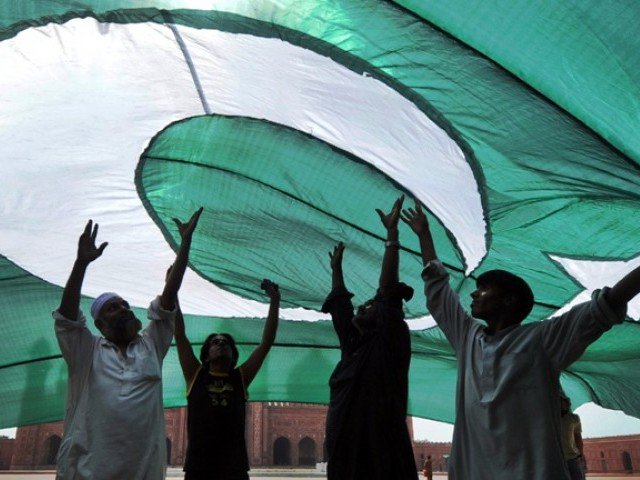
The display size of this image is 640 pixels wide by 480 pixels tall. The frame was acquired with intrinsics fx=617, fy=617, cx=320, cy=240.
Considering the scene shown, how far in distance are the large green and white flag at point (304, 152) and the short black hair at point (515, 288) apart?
1052 millimetres

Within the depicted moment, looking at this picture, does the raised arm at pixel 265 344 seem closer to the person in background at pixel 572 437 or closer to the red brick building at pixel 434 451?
the person in background at pixel 572 437

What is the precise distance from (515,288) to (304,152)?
6.81ft

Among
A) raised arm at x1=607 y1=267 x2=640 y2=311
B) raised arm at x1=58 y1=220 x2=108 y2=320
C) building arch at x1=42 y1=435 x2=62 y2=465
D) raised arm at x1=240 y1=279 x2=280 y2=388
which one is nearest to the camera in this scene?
raised arm at x1=607 y1=267 x2=640 y2=311

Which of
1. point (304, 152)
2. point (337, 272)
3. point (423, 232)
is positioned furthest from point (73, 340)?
point (304, 152)

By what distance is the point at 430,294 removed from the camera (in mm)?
2082

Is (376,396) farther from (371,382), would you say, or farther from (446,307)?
(446,307)

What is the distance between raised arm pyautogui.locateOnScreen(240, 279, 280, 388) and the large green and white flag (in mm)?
1018

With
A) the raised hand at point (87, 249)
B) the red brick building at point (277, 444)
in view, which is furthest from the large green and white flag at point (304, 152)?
the red brick building at point (277, 444)

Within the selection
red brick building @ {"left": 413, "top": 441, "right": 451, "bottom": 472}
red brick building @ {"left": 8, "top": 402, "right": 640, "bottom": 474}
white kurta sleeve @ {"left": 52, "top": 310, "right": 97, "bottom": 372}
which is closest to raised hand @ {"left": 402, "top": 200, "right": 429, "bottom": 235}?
white kurta sleeve @ {"left": 52, "top": 310, "right": 97, "bottom": 372}

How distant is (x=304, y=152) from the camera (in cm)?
379

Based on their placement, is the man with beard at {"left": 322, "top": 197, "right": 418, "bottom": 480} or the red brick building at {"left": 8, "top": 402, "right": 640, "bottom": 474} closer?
the man with beard at {"left": 322, "top": 197, "right": 418, "bottom": 480}

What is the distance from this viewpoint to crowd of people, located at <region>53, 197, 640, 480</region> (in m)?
1.71

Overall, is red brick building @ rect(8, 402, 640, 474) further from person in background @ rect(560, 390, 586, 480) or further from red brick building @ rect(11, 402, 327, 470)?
person in background @ rect(560, 390, 586, 480)

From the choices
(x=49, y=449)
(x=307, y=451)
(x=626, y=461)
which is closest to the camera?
(x=49, y=449)
